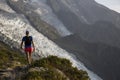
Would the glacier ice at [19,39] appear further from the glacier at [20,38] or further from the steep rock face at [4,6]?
the steep rock face at [4,6]

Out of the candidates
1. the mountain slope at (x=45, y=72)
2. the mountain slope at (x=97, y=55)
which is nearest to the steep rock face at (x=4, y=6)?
the mountain slope at (x=97, y=55)

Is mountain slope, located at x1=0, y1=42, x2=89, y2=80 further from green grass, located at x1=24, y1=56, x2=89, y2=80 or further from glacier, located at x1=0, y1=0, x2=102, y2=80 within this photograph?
glacier, located at x1=0, y1=0, x2=102, y2=80

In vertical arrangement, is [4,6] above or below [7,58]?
above

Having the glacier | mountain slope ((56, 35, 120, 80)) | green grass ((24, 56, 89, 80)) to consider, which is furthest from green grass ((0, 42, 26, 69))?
mountain slope ((56, 35, 120, 80))

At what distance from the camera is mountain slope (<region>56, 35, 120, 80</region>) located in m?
131

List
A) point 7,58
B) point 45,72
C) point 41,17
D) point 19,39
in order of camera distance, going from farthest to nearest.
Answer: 1. point 41,17
2. point 19,39
3. point 7,58
4. point 45,72

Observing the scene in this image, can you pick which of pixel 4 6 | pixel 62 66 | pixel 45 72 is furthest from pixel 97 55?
pixel 45 72

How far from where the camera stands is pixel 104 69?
439 feet

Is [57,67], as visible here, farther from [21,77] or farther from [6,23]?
[6,23]

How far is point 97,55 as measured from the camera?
145 m

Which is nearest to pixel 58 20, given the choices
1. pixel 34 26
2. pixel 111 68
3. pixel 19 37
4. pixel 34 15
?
pixel 34 15

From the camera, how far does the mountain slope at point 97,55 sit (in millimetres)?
130625

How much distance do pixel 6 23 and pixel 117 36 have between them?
212 feet

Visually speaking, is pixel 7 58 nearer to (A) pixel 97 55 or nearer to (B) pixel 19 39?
(B) pixel 19 39
